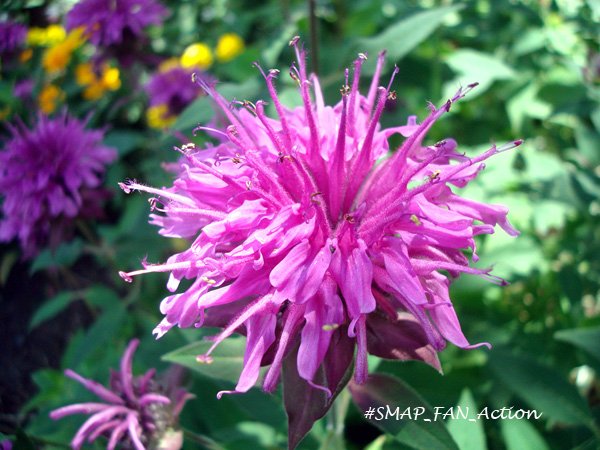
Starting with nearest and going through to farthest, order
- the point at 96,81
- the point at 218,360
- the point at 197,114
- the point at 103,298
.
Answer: the point at 218,360 → the point at 197,114 → the point at 103,298 → the point at 96,81

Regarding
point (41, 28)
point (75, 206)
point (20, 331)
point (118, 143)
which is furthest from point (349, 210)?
point (41, 28)

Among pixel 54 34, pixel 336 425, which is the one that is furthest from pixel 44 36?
pixel 336 425

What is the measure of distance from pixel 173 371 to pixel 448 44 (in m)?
1.78

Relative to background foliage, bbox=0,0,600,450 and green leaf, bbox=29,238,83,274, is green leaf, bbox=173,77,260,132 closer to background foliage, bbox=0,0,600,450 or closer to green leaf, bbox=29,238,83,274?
background foliage, bbox=0,0,600,450

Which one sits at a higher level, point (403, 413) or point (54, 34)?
point (54, 34)

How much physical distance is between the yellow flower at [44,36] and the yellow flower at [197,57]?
2.38 ft

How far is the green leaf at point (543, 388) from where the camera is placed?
101 centimetres

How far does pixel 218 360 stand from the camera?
0.87m

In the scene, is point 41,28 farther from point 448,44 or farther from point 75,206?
point 448,44

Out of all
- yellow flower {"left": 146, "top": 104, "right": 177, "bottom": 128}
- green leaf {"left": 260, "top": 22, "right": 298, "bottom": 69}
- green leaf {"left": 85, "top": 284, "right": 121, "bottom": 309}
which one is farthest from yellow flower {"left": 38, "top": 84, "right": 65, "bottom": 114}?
green leaf {"left": 260, "top": 22, "right": 298, "bottom": 69}

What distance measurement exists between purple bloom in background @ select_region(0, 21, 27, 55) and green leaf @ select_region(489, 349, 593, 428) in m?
2.23

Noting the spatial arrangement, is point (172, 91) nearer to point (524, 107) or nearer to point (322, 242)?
point (524, 107)

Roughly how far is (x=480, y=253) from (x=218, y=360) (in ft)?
2.98

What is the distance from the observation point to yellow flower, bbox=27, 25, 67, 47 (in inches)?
103
